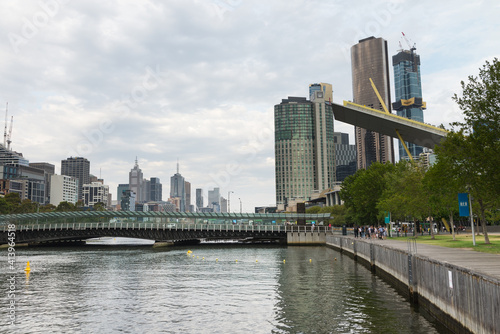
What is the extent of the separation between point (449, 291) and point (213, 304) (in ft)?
44.3

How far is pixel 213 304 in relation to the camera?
25.8 metres

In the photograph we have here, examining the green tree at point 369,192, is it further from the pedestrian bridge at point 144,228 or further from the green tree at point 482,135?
the green tree at point 482,135

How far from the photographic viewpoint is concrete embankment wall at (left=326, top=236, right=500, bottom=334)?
1338 cm

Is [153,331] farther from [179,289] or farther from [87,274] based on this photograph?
[87,274]

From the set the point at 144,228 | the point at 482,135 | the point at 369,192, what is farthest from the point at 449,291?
the point at 144,228

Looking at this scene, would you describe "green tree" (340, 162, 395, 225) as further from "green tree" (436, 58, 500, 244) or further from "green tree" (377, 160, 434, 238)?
"green tree" (436, 58, 500, 244)

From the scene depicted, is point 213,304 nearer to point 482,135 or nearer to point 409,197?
point 482,135

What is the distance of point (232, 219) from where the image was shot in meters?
116

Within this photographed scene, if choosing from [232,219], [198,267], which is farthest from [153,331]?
[232,219]

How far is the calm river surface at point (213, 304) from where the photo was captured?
2011 cm

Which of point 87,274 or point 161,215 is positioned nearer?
point 87,274

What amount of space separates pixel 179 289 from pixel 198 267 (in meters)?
17.4

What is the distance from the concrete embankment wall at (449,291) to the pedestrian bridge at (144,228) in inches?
2737

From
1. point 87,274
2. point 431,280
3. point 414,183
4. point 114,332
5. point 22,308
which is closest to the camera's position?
point 114,332
